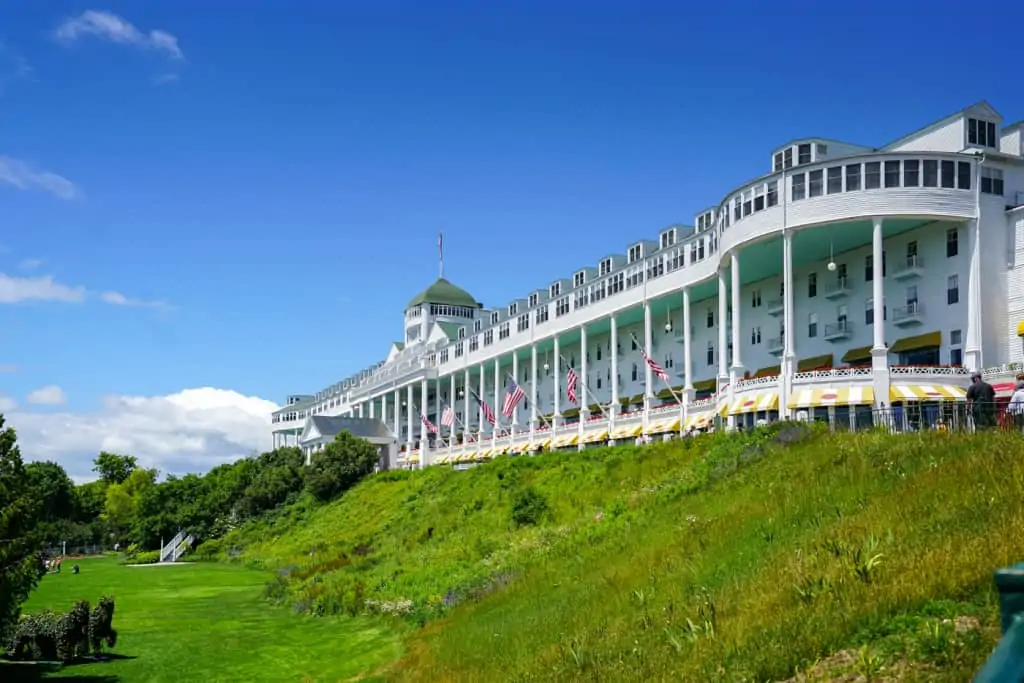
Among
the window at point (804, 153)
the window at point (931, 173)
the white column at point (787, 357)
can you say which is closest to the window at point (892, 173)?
the window at point (931, 173)

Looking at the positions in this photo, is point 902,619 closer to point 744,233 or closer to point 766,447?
point 766,447

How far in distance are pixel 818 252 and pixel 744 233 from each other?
18.7ft

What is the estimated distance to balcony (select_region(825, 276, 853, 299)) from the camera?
4991 centimetres

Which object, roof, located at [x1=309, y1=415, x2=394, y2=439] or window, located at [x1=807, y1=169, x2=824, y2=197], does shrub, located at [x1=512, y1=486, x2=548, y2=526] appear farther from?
roof, located at [x1=309, y1=415, x2=394, y2=439]

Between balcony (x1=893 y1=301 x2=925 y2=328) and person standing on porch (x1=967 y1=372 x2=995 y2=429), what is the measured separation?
19531 millimetres

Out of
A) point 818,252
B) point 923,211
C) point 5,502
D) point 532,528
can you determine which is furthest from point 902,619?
point 818,252

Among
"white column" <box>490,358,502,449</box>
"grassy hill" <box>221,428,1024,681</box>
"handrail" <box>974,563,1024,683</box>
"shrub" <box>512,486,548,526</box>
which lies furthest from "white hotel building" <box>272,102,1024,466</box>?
"handrail" <box>974,563,1024,683</box>

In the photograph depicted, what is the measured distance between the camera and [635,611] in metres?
16.2

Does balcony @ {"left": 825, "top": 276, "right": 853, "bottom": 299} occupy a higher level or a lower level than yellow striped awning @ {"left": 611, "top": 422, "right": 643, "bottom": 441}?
higher

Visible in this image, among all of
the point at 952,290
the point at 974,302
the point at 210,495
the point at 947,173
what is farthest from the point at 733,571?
the point at 210,495

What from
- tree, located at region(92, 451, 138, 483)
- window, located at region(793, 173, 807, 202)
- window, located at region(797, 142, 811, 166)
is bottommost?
tree, located at region(92, 451, 138, 483)

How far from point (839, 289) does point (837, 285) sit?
0.38m

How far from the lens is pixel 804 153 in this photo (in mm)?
49031

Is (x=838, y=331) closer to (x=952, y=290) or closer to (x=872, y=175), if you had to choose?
(x=952, y=290)
